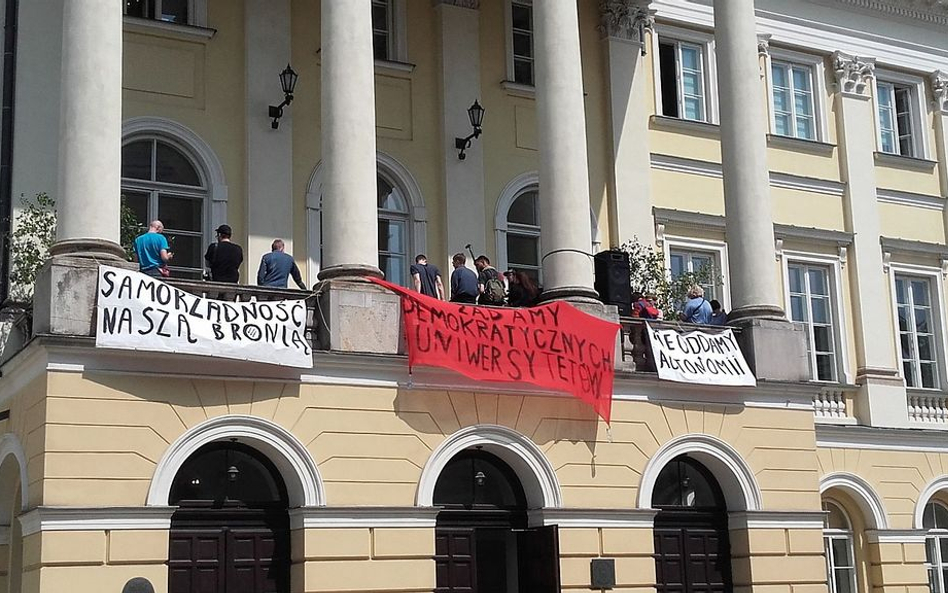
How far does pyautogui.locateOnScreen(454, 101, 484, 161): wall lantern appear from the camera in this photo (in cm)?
2175

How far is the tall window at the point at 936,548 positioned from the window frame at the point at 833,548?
4.96 ft

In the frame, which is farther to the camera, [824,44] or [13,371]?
[824,44]

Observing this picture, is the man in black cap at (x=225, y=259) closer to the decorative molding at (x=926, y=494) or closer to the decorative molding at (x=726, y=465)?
the decorative molding at (x=726, y=465)

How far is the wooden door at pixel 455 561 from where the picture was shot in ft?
57.5

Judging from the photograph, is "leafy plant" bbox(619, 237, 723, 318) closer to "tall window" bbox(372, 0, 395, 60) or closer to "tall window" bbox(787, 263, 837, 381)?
"tall window" bbox(787, 263, 837, 381)

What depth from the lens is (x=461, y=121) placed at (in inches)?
870

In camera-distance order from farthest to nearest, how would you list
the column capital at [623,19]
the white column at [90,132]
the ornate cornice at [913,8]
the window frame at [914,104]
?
the window frame at [914,104] → the ornate cornice at [913,8] → the column capital at [623,19] → the white column at [90,132]

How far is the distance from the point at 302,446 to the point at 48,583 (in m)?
3.22

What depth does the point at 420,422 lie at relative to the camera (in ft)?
56.6

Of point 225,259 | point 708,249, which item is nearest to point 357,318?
point 225,259

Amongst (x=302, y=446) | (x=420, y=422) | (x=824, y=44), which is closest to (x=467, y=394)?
(x=420, y=422)

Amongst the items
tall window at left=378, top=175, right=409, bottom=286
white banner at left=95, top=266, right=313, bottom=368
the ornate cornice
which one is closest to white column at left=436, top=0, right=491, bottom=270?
tall window at left=378, top=175, right=409, bottom=286

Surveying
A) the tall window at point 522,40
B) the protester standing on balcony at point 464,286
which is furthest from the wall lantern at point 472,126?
the protester standing on balcony at point 464,286

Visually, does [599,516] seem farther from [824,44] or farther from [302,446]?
[824,44]
